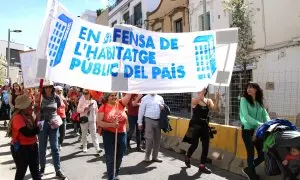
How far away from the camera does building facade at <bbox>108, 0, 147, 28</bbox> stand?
100 feet

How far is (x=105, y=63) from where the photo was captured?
538 cm

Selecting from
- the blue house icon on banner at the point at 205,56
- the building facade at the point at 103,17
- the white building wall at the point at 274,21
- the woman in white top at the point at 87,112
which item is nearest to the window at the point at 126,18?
the building facade at the point at 103,17

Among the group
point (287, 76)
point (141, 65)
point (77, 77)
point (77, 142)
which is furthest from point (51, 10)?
point (287, 76)

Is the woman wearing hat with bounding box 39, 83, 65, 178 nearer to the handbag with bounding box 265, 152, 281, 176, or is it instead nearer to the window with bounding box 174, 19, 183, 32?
the handbag with bounding box 265, 152, 281, 176

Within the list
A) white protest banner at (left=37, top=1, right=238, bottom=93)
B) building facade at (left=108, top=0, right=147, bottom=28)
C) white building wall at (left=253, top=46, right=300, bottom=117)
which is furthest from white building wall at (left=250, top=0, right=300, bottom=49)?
building facade at (left=108, top=0, right=147, bottom=28)

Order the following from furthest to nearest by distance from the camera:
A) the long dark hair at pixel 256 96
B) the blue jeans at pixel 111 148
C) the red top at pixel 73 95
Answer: the red top at pixel 73 95
the long dark hair at pixel 256 96
the blue jeans at pixel 111 148

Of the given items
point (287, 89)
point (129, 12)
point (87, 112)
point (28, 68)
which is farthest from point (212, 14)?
point (28, 68)

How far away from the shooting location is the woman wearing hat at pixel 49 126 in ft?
23.6

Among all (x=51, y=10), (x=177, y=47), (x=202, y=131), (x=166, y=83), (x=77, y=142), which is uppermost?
(x=51, y=10)

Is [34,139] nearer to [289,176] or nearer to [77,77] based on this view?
[77,77]

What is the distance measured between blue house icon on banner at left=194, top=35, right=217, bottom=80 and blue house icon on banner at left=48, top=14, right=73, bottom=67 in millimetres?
1950

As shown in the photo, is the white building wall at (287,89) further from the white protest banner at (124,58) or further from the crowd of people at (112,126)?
the white protest banner at (124,58)

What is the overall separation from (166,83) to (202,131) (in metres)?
2.30

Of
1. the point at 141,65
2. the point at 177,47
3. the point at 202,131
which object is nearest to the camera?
the point at 141,65
